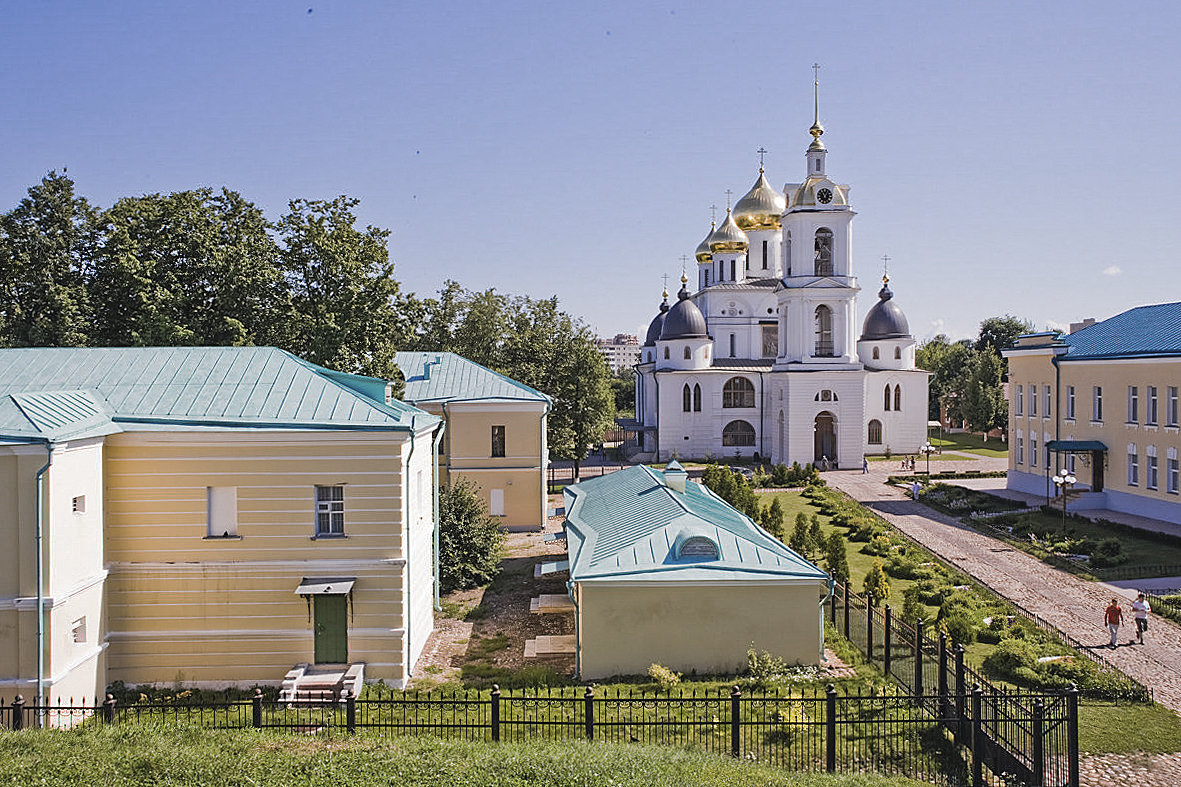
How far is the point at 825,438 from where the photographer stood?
5284 cm

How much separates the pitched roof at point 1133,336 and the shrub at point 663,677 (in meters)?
23.8

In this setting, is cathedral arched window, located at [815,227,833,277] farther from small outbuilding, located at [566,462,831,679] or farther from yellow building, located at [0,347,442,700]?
yellow building, located at [0,347,442,700]

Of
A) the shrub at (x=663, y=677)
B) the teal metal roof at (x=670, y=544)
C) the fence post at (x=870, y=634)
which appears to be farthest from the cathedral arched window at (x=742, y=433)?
the shrub at (x=663, y=677)

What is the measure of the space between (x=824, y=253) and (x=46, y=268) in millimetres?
38869

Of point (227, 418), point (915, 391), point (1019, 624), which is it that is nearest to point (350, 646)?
point (227, 418)

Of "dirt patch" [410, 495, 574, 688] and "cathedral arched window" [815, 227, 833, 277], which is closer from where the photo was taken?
"dirt patch" [410, 495, 574, 688]

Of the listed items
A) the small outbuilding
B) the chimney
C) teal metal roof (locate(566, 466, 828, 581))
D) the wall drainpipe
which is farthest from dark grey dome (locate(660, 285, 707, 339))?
the wall drainpipe

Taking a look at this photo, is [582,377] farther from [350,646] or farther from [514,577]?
[350,646]

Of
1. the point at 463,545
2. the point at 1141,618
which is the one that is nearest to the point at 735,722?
the point at 1141,618

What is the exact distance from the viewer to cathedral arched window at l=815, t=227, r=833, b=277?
5191 centimetres

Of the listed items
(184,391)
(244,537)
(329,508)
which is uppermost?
(184,391)

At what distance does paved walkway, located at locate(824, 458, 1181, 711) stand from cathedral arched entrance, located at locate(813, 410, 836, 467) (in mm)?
13759

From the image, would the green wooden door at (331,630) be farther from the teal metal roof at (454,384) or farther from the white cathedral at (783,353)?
the white cathedral at (783,353)

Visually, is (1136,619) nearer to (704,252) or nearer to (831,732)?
(831,732)
